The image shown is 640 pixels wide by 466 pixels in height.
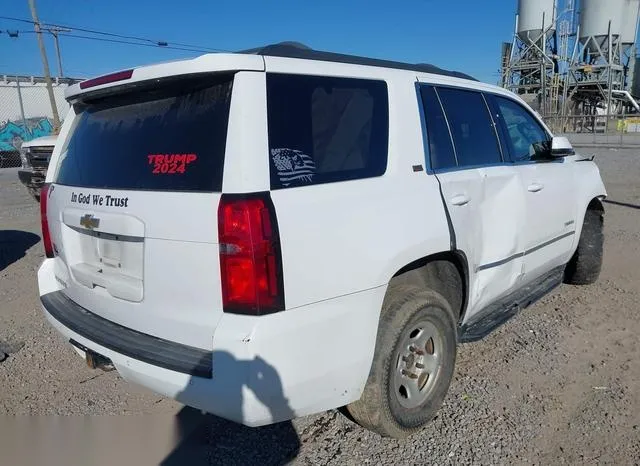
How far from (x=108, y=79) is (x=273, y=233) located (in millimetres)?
1309

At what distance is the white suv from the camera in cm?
208

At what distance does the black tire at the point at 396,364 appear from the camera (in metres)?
2.51

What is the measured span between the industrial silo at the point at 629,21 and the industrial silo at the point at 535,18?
764cm

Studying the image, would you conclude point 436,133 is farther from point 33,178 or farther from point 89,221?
point 33,178

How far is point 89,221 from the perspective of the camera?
8.45ft

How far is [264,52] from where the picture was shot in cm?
226

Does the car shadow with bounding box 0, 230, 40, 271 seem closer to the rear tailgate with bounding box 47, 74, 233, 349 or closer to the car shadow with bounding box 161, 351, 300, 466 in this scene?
the rear tailgate with bounding box 47, 74, 233, 349

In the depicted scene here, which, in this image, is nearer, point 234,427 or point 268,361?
point 268,361

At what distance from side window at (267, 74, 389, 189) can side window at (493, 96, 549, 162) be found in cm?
162

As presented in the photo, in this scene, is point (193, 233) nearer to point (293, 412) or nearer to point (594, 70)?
point (293, 412)

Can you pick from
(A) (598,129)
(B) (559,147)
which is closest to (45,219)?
(B) (559,147)

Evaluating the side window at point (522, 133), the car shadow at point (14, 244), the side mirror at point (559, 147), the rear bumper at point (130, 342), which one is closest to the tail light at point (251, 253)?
the rear bumper at point (130, 342)

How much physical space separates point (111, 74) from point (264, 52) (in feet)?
2.91

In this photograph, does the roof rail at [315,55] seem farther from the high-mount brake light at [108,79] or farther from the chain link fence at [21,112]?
the chain link fence at [21,112]
